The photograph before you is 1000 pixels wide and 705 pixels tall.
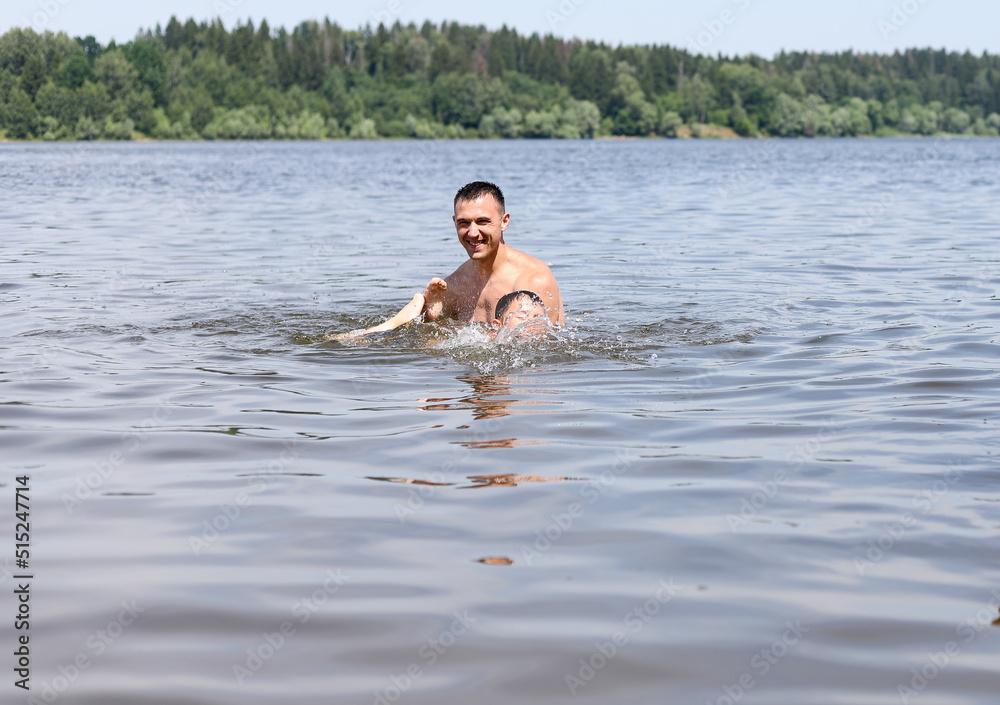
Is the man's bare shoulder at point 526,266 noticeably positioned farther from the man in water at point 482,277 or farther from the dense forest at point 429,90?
the dense forest at point 429,90

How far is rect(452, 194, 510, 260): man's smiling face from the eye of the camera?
7.65m

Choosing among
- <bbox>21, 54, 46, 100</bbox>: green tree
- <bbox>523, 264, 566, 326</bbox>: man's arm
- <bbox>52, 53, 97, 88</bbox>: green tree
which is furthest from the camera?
<bbox>52, 53, 97, 88</bbox>: green tree

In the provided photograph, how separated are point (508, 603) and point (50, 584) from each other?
5.03ft

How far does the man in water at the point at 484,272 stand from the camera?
25.2 feet

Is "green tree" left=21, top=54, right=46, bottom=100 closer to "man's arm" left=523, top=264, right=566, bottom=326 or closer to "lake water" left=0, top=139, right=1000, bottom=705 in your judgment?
"lake water" left=0, top=139, right=1000, bottom=705

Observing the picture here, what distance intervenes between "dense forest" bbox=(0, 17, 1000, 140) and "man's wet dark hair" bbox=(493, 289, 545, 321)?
105 m

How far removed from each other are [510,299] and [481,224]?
0.60 m

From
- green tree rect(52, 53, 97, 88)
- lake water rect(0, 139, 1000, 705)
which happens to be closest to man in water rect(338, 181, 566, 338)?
lake water rect(0, 139, 1000, 705)

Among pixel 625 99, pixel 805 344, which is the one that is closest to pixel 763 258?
pixel 805 344

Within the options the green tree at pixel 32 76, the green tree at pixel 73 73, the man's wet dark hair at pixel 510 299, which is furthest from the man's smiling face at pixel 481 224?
the green tree at pixel 73 73

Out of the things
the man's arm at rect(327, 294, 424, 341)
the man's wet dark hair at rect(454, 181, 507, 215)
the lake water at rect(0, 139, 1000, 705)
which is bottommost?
the lake water at rect(0, 139, 1000, 705)

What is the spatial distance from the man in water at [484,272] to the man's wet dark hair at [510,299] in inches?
4.3

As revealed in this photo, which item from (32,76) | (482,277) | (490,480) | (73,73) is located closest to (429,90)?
(73,73)

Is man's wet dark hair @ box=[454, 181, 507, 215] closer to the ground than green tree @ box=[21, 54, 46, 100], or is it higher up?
closer to the ground
